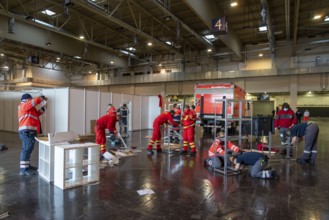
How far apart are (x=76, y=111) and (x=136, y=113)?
5.15 metres

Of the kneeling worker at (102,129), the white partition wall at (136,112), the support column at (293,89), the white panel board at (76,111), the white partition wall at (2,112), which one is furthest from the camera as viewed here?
the support column at (293,89)

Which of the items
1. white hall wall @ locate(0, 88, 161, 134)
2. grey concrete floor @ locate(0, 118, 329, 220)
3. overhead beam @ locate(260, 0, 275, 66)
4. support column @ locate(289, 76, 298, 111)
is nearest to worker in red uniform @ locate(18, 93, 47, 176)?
grey concrete floor @ locate(0, 118, 329, 220)

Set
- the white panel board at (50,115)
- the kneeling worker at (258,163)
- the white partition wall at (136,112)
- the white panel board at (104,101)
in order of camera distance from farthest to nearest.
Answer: the white partition wall at (136,112), the white panel board at (104,101), the white panel board at (50,115), the kneeling worker at (258,163)

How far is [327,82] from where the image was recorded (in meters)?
16.7

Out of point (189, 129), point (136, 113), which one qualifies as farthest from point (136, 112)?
point (189, 129)

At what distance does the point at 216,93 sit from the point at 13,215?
34.3ft

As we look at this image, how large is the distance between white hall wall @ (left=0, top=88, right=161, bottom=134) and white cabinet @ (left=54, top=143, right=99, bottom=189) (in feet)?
22.5

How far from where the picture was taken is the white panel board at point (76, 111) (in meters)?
11.1

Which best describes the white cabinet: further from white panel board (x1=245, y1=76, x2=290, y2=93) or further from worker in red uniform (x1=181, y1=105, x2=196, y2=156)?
white panel board (x1=245, y1=76, x2=290, y2=93)

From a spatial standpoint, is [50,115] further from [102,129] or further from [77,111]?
[102,129]

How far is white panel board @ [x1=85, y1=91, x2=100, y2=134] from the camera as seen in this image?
12.0 m

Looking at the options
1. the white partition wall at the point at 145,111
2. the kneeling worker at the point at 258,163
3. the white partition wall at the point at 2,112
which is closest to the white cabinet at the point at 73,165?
the kneeling worker at the point at 258,163

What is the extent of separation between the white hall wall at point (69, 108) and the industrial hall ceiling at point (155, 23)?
128 inches

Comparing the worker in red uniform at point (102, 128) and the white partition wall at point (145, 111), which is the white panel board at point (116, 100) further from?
the worker in red uniform at point (102, 128)
